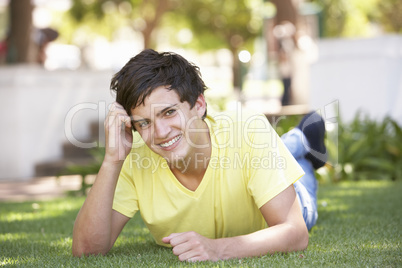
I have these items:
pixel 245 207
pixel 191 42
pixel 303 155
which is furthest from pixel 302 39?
pixel 191 42

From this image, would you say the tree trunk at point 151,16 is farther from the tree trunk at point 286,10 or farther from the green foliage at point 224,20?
the tree trunk at point 286,10

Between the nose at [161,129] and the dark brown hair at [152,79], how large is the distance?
6.0 inches

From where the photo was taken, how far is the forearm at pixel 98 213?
3383 mm

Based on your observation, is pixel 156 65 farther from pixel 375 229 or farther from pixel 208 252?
pixel 375 229

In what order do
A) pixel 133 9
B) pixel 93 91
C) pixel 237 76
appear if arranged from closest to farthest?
pixel 93 91 → pixel 237 76 → pixel 133 9

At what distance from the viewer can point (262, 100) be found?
18547mm

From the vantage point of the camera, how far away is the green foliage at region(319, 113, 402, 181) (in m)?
7.78

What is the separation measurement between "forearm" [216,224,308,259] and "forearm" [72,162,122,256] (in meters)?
0.67

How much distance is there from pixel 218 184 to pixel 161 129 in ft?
1.62

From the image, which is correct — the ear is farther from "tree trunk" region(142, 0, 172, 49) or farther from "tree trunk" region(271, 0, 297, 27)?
"tree trunk" region(142, 0, 172, 49)

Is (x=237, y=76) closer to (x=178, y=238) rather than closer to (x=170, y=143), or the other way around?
(x=170, y=143)

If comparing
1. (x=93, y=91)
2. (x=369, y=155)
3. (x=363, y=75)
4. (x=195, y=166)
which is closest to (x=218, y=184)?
(x=195, y=166)

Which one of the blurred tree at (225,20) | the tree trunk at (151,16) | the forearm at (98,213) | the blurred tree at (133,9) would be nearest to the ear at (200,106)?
the forearm at (98,213)

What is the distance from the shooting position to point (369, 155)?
8109 millimetres
